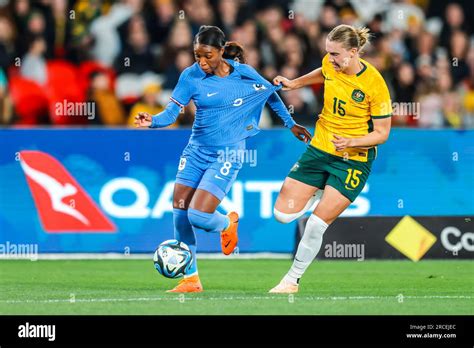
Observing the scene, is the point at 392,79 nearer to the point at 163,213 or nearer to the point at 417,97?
the point at 417,97

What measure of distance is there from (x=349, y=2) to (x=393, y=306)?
330 inches

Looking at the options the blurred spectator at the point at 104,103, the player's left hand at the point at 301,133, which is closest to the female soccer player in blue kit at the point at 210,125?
the player's left hand at the point at 301,133

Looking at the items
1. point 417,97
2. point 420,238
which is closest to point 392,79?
point 417,97

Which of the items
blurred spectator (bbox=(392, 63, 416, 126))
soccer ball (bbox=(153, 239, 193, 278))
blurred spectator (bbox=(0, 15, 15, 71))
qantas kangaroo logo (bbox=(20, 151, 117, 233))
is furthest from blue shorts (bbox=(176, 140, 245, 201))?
blurred spectator (bbox=(392, 63, 416, 126))

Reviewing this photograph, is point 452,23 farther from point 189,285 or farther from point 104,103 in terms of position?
point 189,285

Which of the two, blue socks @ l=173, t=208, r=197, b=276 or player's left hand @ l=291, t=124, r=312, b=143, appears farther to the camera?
player's left hand @ l=291, t=124, r=312, b=143

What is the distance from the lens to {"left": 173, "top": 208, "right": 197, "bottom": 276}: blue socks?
11.0m

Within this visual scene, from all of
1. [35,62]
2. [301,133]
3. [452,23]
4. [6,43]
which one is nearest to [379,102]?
[301,133]

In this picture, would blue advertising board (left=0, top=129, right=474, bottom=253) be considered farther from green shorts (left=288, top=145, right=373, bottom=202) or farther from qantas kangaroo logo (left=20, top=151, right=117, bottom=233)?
green shorts (left=288, top=145, right=373, bottom=202)

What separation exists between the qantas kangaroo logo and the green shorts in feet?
13.6

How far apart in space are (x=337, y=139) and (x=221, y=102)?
126 cm

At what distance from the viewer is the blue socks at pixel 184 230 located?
11016 millimetres

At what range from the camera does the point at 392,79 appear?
1656cm

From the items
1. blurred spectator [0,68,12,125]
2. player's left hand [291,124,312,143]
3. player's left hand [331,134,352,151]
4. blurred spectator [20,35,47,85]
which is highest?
blurred spectator [20,35,47,85]
